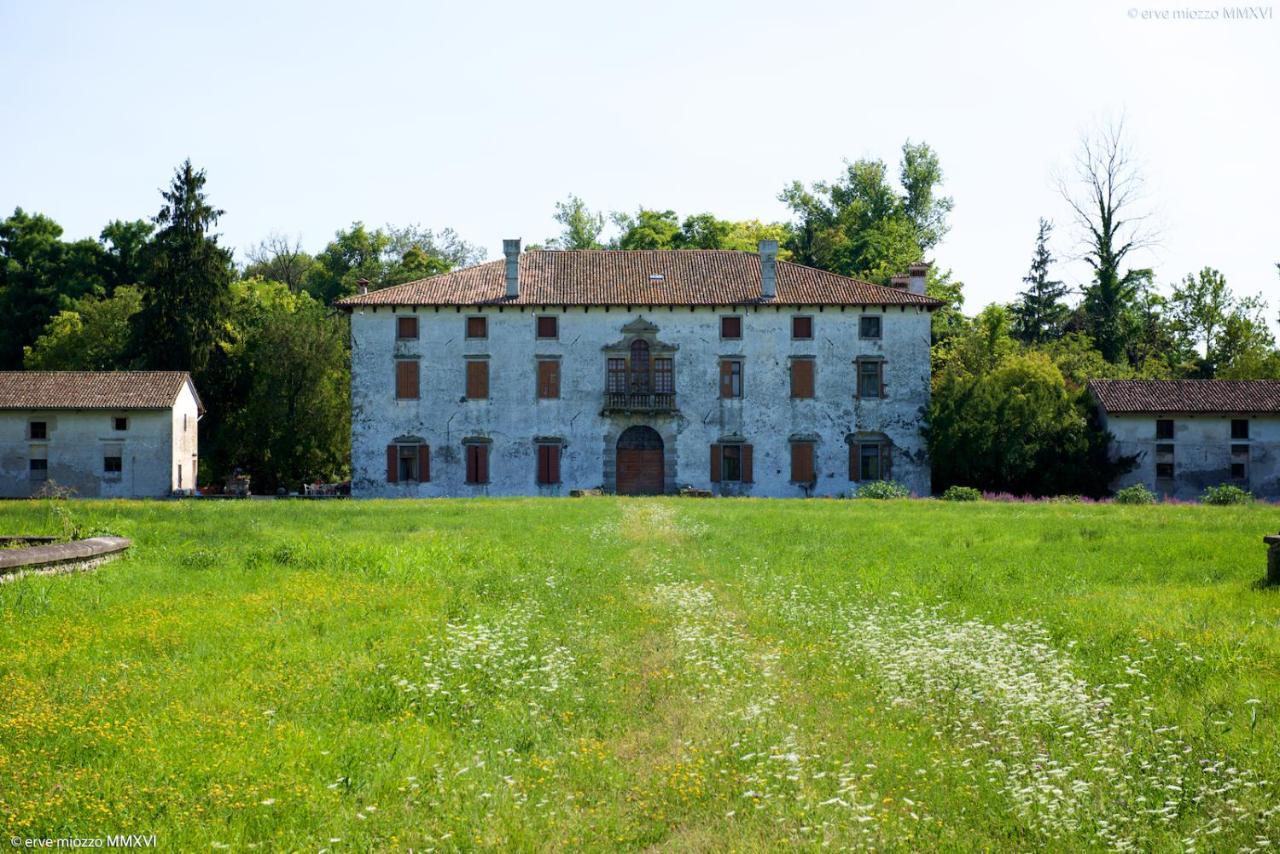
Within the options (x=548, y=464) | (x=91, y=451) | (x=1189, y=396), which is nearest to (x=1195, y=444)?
(x=1189, y=396)

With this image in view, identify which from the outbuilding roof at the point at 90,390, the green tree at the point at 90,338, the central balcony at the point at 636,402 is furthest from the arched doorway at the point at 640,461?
the green tree at the point at 90,338

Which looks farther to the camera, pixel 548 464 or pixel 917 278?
pixel 917 278

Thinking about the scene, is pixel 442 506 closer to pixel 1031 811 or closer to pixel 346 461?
pixel 346 461

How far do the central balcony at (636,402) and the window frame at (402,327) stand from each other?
25.1ft

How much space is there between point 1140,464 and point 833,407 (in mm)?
11110

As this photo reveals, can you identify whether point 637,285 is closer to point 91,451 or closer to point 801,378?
point 801,378

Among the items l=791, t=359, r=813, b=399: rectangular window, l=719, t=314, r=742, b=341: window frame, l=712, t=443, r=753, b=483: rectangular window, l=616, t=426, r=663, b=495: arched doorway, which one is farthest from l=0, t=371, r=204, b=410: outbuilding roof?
l=791, t=359, r=813, b=399: rectangular window

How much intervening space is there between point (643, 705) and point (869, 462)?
37.5 m

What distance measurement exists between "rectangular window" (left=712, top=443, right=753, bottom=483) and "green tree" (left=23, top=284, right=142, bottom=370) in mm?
29809

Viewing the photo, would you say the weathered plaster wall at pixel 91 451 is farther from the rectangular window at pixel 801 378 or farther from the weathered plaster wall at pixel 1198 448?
the weathered plaster wall at pixel 1198 448

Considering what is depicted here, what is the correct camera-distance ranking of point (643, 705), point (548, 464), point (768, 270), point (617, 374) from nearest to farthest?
point (643, 705), point (548, 464), point (617, 374), point (768, 270)

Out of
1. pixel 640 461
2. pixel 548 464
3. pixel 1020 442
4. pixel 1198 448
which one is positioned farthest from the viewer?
pixel 640 461

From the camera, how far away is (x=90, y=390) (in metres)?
45.7

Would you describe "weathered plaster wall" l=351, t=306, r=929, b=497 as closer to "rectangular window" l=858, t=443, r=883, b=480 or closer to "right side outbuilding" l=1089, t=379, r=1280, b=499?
"rectangular window" l=858, t=443, r=883, b=480
